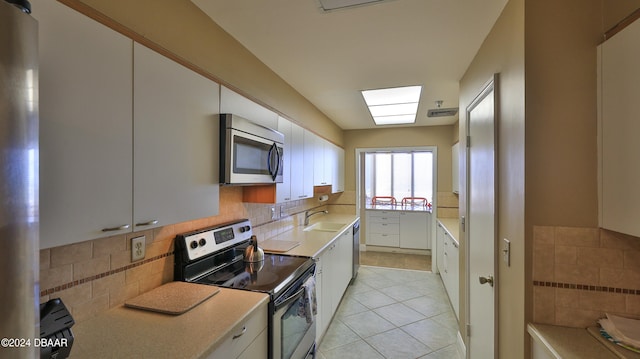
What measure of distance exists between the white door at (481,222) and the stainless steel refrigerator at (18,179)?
1.89 metres

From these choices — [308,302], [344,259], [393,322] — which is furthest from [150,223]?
[393,322]

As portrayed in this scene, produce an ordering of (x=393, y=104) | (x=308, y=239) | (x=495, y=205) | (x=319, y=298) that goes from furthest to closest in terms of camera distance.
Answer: (x=393, y=104)
(x=308, y=239)
(x=319, y=298)
(x=495, y=205)

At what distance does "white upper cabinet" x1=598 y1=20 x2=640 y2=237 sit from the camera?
0.99 m

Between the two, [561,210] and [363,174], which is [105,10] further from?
[363,174]

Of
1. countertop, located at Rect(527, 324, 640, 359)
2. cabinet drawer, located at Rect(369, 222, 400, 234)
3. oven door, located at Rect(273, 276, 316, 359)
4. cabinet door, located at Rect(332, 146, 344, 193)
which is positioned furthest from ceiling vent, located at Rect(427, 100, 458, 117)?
oven door, located at Rect(273, 276, 316, 359)

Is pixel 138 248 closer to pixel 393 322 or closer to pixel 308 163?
pixel 308 163

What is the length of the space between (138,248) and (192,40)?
3.76 ft

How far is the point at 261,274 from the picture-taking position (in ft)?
5.71

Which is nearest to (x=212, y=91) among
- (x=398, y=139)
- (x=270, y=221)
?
(x=270, y=221)

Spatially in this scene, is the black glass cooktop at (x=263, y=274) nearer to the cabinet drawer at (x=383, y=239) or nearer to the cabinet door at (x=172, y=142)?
the cabinet door at (x=172, y=142)

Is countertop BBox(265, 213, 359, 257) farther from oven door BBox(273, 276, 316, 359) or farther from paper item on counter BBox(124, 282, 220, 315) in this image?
paper item on counter BBox(124, 282, 220, 315)

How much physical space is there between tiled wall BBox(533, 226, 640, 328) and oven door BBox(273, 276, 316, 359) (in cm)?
125

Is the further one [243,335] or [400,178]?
[400,178]

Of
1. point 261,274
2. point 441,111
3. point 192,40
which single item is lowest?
point 261,274
